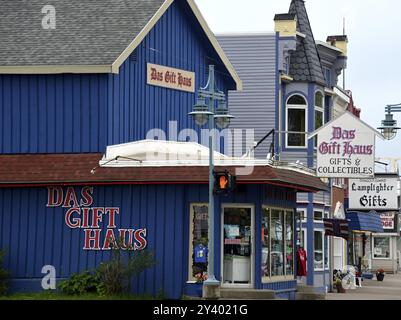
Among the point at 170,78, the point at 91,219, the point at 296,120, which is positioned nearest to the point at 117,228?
the point at 91,219

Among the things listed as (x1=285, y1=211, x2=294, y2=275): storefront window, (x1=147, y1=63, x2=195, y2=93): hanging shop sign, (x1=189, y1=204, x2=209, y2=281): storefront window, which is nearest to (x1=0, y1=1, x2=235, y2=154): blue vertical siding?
(x1=147, y1=63, x2=195, y2=93): hanging shop sign

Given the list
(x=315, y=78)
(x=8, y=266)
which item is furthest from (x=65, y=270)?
(x=315, y=78)

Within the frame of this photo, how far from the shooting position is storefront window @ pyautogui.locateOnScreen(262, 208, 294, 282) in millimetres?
30620

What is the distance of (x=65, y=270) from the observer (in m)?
30.1

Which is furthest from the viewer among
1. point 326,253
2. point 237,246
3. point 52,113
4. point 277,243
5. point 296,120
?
point 326,253

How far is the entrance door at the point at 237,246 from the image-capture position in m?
29.7

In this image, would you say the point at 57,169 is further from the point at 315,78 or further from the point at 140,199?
the point at 315,78

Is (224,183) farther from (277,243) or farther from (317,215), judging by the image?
(317,215)

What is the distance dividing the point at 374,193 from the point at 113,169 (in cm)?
2153

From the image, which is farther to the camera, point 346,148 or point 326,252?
point 326,252

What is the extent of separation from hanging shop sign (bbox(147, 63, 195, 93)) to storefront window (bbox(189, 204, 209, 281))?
18.2 ft

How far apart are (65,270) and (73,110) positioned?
192 inches

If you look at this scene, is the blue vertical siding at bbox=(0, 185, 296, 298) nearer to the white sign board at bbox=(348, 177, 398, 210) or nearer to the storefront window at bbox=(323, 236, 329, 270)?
the storefront window at bbox=(323, 236, 329, 270)

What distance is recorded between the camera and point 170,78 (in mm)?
34719
